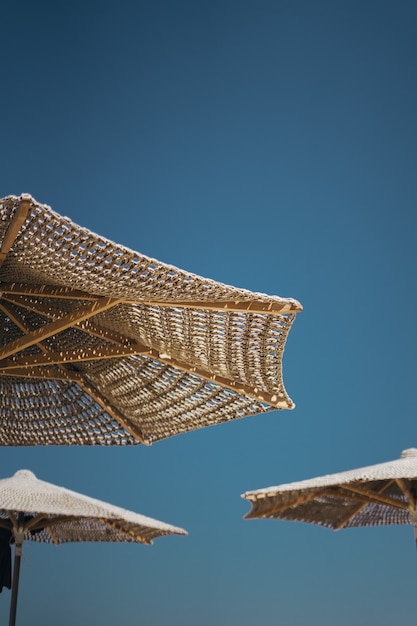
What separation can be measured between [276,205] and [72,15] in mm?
5512

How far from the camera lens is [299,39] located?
16391 mm

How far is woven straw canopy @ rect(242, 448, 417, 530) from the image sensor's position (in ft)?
17.6

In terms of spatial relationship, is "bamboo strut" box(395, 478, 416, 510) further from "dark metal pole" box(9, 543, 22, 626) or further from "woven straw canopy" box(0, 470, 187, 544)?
"dark metal pole" box(9, 543, 22, 626)

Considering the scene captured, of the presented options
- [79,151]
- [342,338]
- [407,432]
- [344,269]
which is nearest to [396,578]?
Result: [407,432]

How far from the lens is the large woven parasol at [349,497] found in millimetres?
5379

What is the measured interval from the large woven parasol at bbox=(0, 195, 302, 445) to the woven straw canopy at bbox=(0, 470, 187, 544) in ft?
1.27

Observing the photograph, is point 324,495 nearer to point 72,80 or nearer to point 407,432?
point 407,432

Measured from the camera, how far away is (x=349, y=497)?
6.10 metres

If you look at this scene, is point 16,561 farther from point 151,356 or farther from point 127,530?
point 151,356

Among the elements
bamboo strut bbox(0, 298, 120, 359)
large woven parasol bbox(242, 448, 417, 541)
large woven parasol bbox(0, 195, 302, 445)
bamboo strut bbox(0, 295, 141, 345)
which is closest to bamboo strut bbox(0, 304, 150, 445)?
large woven parasol bbox(0, 195, 302, 445)

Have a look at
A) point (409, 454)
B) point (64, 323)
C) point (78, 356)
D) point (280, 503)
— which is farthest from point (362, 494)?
point (64, 323)

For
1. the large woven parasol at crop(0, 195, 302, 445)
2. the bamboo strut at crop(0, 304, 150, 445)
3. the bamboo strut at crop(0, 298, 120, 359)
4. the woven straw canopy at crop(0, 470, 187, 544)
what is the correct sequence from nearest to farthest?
the large woven parasol at crop(0, 195, 302, 445), the bamboo strut at crop(0, 298, 120, 359), the bamboo strut at crop(0, 304, 150, 445), the woven straw canopy at crop(0, 470, 187, 544)

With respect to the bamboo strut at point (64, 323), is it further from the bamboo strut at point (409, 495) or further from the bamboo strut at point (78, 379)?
the bamboo strut at point (409, 495)

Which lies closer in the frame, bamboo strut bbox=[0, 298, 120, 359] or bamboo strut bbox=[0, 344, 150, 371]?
bamboo strut bbox=[0, 298, 120, 359]
